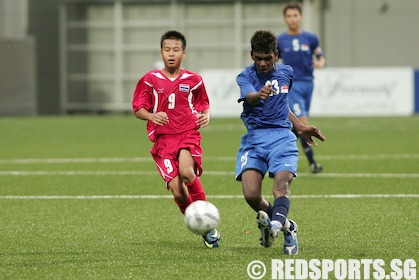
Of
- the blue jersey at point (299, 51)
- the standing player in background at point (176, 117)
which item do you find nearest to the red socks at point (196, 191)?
the standing player in background at point (176, 117)

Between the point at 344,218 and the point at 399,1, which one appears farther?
the point at 399,1

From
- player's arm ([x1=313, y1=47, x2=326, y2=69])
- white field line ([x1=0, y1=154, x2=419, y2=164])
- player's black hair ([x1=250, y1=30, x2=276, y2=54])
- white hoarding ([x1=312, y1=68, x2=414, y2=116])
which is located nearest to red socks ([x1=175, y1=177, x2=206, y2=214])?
player's black hair ([x1=250, y1=30, x2=276, y2=54])

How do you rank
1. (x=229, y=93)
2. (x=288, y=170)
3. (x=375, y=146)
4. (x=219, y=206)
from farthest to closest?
(x=229, y=93), (x=375, y=146), (x=219, y=206), (x=288, y=170)

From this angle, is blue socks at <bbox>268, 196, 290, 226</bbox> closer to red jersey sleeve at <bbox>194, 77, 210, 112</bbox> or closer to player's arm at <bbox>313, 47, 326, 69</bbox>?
red jersey sleeve at <bbox>194, 77, 210, 112</bbox>

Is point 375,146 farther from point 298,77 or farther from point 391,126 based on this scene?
point 391,126

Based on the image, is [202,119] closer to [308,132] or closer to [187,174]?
[187,174]

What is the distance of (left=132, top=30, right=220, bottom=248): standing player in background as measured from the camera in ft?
27.0

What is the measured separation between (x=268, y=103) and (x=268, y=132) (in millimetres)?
240

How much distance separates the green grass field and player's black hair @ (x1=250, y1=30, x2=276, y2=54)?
1.57m

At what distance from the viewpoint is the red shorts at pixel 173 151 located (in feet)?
27.0

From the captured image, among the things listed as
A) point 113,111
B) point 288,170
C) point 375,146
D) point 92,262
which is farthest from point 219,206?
point 113,111

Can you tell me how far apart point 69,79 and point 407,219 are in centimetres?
3017

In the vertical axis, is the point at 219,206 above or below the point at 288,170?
below

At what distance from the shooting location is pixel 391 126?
2569 centimetres
